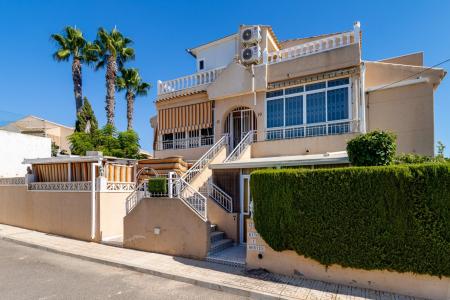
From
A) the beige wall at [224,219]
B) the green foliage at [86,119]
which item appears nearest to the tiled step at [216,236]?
the beige wall at [224,219]

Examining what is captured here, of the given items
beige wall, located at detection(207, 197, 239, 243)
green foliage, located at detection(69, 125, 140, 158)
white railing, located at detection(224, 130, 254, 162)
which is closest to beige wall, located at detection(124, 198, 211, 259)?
beige wall, located at detection(207, 197, 239, 243)

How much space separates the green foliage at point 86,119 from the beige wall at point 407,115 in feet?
93.0

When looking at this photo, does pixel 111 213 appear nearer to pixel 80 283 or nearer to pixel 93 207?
pixel 93 207

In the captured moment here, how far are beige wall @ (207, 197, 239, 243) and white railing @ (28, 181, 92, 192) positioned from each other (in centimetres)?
694

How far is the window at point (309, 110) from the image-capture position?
15.2 m

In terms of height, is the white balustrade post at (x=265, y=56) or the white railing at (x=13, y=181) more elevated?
the white balustrade post at (x=265, y=56)

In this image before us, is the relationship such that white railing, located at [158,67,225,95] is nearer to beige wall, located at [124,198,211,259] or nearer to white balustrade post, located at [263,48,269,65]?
white balustrade post, located at [263,48,269,65]

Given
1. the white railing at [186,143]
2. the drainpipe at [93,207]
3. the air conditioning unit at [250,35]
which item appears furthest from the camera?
the white railing at [186,143]

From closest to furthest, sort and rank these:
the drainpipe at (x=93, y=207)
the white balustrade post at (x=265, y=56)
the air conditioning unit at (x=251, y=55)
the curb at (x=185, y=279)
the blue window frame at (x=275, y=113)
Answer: the curb at (x=185, y=279), the drainpipe at (x=93, y=207), the blue window frame at (x=275, y=113), the white balustrade post at (x=265, y=56), the air conditioning unit at (x=251, y=55)

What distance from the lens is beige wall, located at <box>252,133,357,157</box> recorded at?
1434cm

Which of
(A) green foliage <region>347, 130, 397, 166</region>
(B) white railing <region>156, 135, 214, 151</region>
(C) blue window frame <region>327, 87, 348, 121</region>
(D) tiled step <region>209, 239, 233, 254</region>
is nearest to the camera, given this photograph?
(A) green foliage <region>347, 130, 397, 166</region>

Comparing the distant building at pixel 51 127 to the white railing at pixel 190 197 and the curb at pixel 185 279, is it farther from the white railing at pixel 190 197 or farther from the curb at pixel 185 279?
the white railing at pixel 190 197

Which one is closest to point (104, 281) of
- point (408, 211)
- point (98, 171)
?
point (98, 171)

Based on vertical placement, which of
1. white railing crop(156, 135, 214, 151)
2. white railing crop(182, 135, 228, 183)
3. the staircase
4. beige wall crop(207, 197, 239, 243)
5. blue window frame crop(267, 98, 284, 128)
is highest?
blue window frame crop(267, 98, 284, 128)
